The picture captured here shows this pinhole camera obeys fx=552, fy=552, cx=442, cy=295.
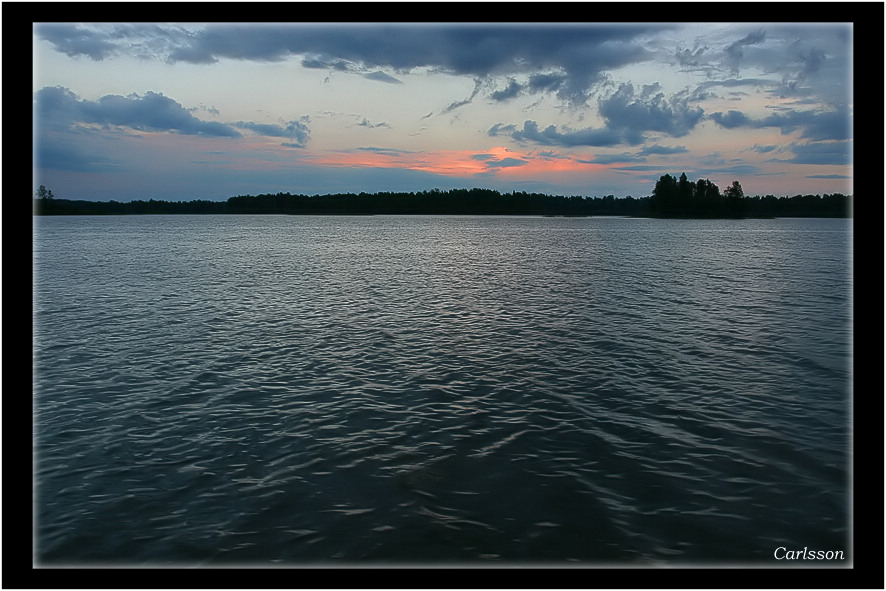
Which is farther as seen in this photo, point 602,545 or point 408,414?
point 408,414

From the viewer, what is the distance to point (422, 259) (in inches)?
3034

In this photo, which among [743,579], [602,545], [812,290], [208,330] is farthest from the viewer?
[812,290]

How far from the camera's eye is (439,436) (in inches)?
570

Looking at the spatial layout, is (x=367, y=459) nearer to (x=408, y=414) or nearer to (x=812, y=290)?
(x=408, y=414)

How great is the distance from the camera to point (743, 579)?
504 cm

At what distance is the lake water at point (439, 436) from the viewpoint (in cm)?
999

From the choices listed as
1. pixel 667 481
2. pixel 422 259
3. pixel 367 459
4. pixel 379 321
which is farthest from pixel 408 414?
pixel 422 259

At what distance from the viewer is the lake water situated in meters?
9.99

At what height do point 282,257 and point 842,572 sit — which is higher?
point 282,257

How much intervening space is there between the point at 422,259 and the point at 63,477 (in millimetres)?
65692
